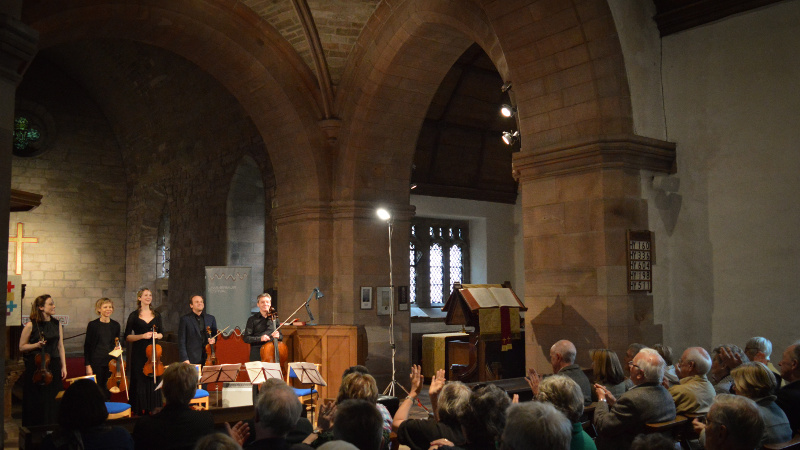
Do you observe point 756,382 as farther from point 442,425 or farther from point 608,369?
point 442,425

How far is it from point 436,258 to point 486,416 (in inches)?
442

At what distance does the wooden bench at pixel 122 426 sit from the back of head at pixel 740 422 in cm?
241

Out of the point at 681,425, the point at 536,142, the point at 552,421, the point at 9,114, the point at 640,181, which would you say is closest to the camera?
the point at 552,421

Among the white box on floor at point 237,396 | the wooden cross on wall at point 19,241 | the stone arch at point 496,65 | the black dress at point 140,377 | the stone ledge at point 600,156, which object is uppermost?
the stone arch at point 496,65

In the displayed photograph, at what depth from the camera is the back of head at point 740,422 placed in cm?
268

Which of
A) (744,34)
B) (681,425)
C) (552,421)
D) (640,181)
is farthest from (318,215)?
(552,421)

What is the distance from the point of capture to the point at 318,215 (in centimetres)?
1023

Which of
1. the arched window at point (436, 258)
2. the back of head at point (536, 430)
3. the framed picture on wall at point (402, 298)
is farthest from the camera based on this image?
the arched window at point (436, 258)

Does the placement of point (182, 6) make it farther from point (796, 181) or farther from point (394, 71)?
point (796, 181)

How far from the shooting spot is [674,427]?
3.60 m

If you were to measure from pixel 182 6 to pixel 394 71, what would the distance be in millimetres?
2936

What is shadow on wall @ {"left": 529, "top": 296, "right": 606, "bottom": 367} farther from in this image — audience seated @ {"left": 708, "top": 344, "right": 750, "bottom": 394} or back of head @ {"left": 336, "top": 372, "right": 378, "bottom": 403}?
back of head @ {"left": 336, "top": 372, "right": 378, "bottom": 403}

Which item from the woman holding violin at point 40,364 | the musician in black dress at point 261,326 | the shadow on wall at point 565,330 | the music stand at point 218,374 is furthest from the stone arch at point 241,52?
the music stand at point 218,374

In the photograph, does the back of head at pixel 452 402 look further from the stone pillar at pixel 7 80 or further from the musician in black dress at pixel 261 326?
the musician in black dress at pixel 261 326
